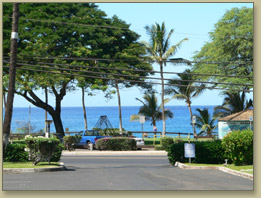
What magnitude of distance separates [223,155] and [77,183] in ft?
34.7

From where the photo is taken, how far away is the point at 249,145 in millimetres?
22625

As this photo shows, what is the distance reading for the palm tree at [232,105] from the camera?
190 feet

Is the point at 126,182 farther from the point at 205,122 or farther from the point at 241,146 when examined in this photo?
the point at 205,122

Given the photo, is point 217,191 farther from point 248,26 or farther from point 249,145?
point 248,26

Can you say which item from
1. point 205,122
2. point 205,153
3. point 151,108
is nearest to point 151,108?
point 151,108

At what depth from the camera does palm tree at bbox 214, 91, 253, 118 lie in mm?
58062

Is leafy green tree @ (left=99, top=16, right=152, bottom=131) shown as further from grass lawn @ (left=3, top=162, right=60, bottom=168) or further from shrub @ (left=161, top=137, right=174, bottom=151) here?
grass lawn @ (left=3, top=162, right=60, bottom=168)

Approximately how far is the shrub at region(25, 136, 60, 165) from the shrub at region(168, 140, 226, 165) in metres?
6.40

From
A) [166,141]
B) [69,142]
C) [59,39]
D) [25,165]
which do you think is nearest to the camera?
[25,165]

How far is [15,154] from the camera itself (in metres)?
24.0

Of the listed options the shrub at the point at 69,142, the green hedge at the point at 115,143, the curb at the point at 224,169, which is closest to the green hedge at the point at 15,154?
the curb at the point at 224,169

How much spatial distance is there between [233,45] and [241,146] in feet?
97.4

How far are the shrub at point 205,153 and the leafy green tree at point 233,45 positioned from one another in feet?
83.8

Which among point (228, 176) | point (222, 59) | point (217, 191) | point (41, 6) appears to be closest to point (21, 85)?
point (41, 6)
